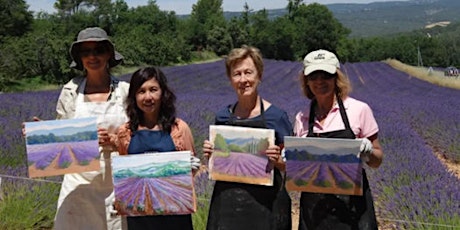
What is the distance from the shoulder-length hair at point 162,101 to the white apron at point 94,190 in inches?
6.1

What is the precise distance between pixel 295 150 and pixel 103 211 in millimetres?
1034

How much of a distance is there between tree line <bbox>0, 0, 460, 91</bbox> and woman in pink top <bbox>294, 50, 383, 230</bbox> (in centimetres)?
2728

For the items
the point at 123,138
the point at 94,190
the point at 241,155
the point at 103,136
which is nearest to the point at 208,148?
the point at 241,155

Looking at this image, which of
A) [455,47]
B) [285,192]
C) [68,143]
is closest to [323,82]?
[285,192]

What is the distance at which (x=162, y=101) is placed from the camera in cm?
243

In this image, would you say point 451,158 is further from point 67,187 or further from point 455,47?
point 455,47

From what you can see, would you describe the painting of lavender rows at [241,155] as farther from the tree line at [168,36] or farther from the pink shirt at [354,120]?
the tree line at [168,36]

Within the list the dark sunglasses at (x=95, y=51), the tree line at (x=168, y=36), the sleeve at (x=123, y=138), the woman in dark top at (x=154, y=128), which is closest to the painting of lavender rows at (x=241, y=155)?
the woman in dark top at (x=154, y=128)

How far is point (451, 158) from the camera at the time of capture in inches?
286

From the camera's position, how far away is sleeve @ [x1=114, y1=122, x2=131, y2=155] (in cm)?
247

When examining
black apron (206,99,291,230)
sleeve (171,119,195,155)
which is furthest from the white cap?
sleeve (171,119,195,155)

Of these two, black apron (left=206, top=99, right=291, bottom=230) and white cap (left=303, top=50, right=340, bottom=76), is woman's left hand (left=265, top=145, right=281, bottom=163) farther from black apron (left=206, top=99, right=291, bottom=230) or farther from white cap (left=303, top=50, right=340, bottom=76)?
white cap (left=303, top=50, right=340, bottom=76)

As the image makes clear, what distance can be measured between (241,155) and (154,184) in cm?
40

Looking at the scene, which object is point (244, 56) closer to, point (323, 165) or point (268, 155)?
point (268, 155)
